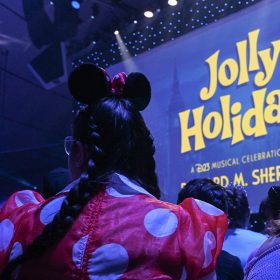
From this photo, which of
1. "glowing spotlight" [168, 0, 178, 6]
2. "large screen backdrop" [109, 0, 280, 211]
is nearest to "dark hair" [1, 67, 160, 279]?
"large screen backdrop" [109, 0, 280, 211]

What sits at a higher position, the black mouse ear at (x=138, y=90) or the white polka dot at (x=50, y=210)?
the black mouse ear at (x=138, y=90)

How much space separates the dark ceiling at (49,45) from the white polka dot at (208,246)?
10.0 ft

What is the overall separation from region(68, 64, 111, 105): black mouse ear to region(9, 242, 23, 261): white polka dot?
0.28 m

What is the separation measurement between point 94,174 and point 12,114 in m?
5.19

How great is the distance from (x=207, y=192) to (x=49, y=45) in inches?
158

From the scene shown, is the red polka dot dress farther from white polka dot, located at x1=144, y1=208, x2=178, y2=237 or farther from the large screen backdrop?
the large screen backdrop

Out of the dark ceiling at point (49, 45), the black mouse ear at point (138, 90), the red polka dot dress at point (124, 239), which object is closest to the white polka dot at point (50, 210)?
the red polka dot dress at point (124, 239)

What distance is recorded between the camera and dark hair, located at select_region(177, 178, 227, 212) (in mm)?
1478

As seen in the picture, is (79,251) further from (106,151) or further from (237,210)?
(237,210)

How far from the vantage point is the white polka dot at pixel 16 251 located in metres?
0.79

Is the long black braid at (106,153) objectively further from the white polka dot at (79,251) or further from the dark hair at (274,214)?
the dark hair at (274,214)

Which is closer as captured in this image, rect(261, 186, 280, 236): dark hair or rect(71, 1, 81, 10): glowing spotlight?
rect(261, 186, 280, 236): dark hair

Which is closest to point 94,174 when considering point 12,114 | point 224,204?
point 224,204

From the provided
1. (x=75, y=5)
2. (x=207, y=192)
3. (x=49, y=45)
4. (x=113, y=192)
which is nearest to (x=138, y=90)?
(x=113, y=192)
